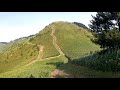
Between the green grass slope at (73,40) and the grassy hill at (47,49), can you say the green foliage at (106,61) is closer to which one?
the grassy hill at (47,49)

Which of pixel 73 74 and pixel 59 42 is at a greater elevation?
pixel 59 42

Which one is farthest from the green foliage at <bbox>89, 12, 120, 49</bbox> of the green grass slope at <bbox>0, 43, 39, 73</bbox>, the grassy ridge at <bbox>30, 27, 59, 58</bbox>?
the green grass slope at <bbox>0, 43, 39, 73</bbox>

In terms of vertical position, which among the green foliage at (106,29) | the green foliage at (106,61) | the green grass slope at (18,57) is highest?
the green foliage at (106,29)

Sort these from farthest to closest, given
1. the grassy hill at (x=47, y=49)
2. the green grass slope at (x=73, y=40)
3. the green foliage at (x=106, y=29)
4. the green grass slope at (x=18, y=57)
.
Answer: the green grass slope at (x=18, y=57) → the green grass slope at (x=73, y=40) → the grassy hill at (x=47, y=49) → the green foliage at (x=106, y=29)

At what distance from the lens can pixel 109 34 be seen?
18.7 metres

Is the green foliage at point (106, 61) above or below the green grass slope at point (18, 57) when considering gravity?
above

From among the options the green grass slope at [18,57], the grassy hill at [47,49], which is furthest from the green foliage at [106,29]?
the green grass slope at [18,57]

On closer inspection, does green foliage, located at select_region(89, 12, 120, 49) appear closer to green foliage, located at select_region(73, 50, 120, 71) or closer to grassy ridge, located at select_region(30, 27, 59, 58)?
green foliage, located at select_region(73, 50, 120, 71)

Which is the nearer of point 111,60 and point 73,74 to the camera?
point 111,60

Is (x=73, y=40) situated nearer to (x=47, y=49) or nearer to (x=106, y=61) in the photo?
(x=47, y=49)

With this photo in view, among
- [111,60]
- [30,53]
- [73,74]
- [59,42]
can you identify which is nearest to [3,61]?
[30,53]

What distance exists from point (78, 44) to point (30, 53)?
312 inches
